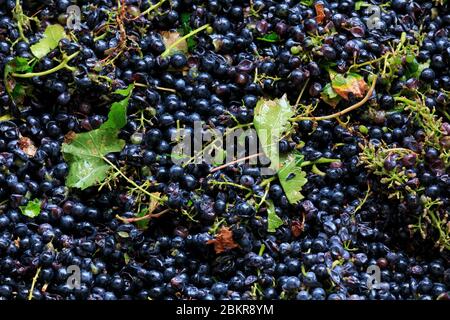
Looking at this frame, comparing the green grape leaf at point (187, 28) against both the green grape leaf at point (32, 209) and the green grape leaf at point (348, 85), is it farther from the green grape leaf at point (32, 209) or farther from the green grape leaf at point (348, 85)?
the green grape leaf at point (32, 209)

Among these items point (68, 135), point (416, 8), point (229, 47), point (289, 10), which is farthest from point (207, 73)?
point (416, 8)

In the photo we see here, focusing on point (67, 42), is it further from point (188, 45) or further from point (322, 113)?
point (322, 113)

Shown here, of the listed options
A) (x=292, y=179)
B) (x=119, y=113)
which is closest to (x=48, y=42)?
(x=119, y=113)

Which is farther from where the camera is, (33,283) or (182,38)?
(182,38)

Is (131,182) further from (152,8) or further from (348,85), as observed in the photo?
(348,85)

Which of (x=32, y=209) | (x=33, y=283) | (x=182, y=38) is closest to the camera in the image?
(x=33, y=283)

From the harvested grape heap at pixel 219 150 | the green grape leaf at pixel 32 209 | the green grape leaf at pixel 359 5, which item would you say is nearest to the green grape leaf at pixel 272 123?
the harvested grape heap at pixel 219 150
